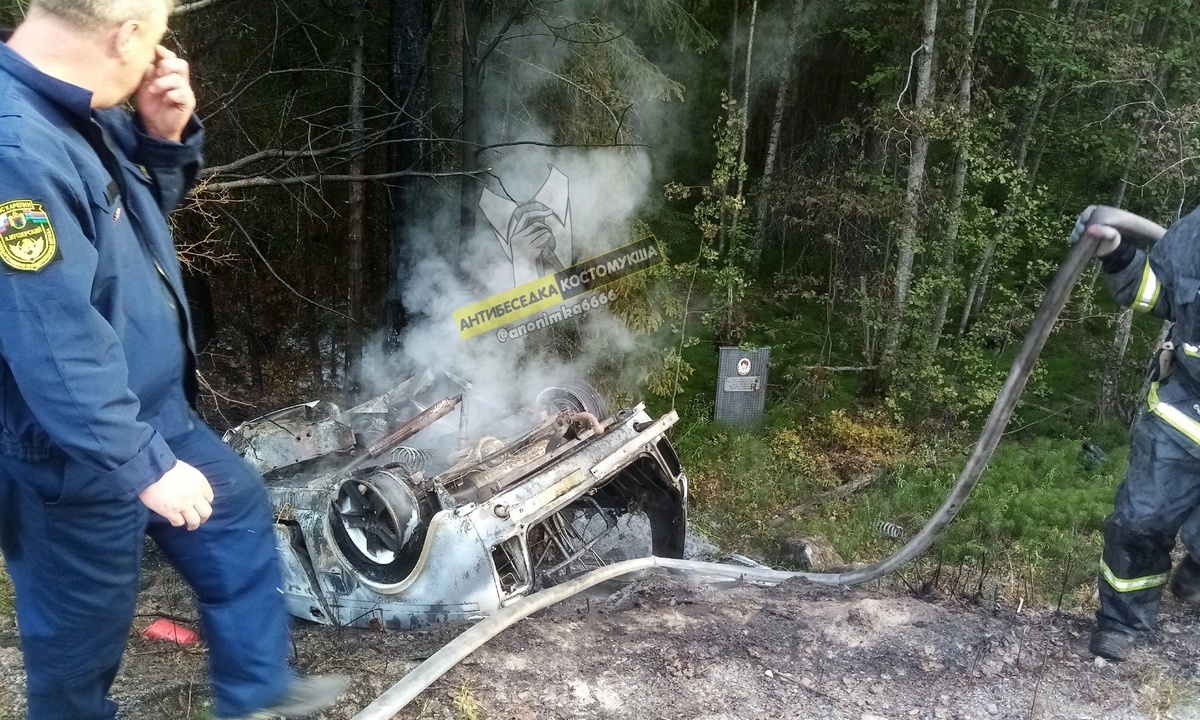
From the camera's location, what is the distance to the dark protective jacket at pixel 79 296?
5.09 feet

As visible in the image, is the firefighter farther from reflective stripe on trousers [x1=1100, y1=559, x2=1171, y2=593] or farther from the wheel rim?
the wheel rim

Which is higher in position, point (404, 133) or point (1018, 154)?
point (1018, 154)

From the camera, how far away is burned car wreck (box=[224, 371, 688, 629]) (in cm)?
350

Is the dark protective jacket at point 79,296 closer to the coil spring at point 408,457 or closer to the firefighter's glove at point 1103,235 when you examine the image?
the coil spring at point 408,457

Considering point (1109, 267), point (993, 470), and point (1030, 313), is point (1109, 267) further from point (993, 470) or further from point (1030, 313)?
point (1030, 313)

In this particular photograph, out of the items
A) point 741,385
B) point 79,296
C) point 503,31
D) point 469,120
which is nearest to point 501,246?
point 469,120

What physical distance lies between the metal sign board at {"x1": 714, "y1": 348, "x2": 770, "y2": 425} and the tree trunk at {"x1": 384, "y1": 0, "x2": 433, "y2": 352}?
3.78m

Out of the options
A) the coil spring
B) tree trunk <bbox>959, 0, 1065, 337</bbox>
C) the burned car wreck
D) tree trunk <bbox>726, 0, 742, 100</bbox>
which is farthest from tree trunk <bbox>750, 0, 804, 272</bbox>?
the coil spring

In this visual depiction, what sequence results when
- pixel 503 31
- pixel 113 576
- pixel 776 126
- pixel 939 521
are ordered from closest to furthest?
pixel 113 576
pixel 939 521
pixel 503 31
pixel 776 126

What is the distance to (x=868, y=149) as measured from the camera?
11.1 meters

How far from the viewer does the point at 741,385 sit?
29.9 ft

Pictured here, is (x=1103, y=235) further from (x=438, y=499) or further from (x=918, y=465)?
(x=918, y=465)

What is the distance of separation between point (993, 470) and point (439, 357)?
217 inches

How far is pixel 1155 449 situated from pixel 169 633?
13.9 feet
